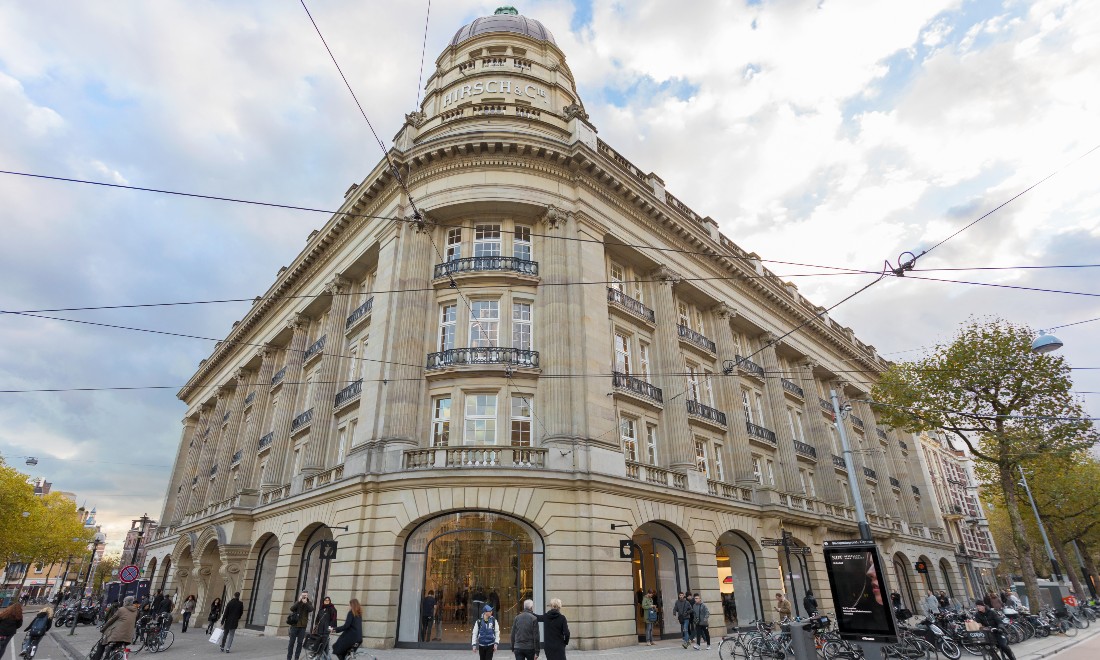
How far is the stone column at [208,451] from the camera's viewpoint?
41938mm

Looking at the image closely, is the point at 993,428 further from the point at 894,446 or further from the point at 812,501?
the point at 894,446

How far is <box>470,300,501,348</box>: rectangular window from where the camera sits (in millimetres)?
22625

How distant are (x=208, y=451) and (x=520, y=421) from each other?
115ft

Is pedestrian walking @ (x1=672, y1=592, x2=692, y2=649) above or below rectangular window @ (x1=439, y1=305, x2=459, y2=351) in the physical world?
below

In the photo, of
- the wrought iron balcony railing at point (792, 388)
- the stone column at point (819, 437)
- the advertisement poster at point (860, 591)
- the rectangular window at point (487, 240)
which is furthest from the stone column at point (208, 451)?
the stone column at point (819, 437)

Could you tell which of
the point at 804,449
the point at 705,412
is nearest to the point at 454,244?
the point at 705,412

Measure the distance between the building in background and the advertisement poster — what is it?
48903mm

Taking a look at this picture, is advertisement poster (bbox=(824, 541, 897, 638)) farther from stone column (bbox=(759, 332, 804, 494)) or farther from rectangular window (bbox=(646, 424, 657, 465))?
stone column (bbox=(759, 332, 804, 494))

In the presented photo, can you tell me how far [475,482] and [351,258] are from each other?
15941mm

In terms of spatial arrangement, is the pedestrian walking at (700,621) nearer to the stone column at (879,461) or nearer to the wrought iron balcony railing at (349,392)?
the wrought iron balcony railing at (349,392)

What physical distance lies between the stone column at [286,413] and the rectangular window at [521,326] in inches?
637

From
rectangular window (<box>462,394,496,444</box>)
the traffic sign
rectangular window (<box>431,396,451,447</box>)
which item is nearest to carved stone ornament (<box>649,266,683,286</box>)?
rectangular window (<box>462,394,496,444</box>)

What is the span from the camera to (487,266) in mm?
23562

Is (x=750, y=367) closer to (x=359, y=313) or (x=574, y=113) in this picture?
(x=574, y=113)
